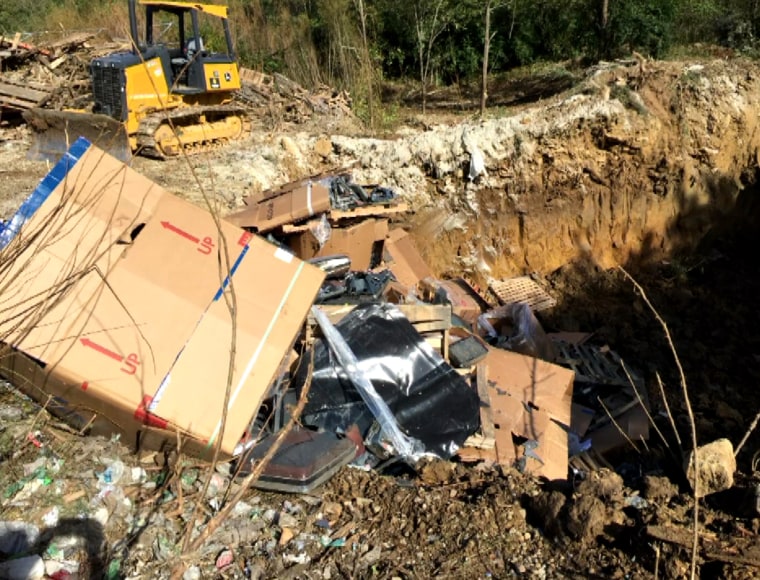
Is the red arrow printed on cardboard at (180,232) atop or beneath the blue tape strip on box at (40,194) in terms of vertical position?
beneath

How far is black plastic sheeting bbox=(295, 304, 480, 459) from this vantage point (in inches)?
166

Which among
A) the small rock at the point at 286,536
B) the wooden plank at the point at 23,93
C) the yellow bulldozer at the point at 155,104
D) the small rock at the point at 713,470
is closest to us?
the small rock at the point at 286,536

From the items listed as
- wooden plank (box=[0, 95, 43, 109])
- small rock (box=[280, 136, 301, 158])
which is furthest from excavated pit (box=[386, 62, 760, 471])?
wooden plank (box=[0, 95, 43, 109])

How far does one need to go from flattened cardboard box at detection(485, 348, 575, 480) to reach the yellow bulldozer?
5419 mm

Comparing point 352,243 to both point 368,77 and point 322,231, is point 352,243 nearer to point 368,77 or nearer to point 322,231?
point 322,231

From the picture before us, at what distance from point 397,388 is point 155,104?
693 centimetres

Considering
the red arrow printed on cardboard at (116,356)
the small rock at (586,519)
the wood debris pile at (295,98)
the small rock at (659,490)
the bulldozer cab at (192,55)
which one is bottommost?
the small rock at (659,490)

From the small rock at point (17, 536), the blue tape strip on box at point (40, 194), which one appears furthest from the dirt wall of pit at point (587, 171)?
the small rock at point (17, 536)

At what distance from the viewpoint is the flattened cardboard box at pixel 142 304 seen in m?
3.43

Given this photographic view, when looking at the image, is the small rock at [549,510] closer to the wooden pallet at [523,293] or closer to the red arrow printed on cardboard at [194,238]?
the red arrow printed on cardboard at [194,238]

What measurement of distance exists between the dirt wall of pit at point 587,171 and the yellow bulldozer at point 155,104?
2350 mm

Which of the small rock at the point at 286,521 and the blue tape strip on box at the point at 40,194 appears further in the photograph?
the blue tape strip on box at the point at 40,194

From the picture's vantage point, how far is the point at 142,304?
3.70m

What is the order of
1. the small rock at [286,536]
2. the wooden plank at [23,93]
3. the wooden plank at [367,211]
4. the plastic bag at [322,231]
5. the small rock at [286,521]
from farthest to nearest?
the wooden plank at [23,93], the wooden plank at [367,211], the plastic bag at [322,231], the small rock at [286,521], the small rock at [286,536]
